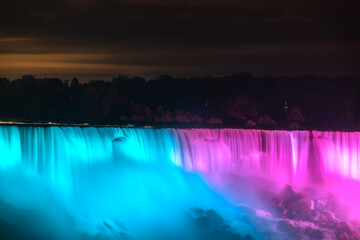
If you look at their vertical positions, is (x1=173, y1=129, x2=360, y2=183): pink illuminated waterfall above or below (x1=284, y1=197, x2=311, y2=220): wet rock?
above

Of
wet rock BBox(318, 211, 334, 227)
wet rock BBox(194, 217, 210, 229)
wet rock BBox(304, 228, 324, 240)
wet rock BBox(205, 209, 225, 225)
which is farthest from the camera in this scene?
wet rock BBox(318, 211, 334, 227)

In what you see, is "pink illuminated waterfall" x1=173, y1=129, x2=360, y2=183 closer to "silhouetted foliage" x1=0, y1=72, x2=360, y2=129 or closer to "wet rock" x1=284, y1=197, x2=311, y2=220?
"wet rock" x1=284, y1=197, x2=311, y2=220

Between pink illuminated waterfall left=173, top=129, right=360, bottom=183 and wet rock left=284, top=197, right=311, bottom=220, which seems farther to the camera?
pink illuminated waterfall left=173, top=129, right=360, bottom=183

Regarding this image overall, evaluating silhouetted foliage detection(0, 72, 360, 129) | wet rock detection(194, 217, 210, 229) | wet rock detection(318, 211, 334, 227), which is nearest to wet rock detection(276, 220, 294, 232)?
wet rock detection(318, 211, 334, 227)

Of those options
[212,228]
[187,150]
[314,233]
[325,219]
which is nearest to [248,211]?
[325,219]

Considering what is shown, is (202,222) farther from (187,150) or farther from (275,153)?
(275,153)
